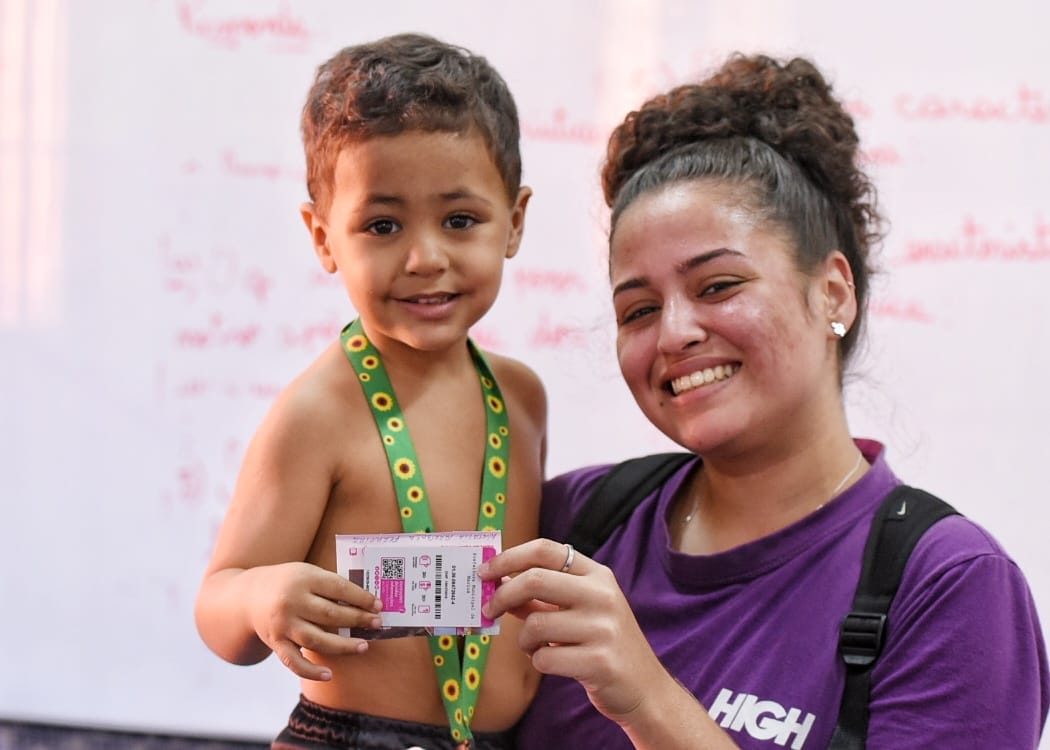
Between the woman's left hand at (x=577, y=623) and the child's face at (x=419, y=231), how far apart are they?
1.12ft

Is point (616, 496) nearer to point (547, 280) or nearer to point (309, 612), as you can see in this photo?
point (309, 612)

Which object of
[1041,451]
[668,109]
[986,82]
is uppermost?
[986,82]

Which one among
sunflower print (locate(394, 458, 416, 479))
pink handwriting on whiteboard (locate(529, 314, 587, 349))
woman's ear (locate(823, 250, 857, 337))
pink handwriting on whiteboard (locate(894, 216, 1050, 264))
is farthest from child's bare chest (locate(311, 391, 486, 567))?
pink handwriting on whiteboard (locate(894, 216, 1050, 264))

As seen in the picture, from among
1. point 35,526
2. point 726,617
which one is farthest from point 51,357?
point 726,617

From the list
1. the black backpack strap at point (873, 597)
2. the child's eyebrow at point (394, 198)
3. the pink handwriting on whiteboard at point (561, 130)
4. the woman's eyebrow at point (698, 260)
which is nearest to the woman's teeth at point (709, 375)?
the woman's eyebrow at point (698, 260)

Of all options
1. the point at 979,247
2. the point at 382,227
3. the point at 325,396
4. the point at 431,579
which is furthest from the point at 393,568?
the point at 979,247

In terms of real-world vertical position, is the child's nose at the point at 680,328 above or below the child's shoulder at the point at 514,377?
above

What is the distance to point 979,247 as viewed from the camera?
1.88m

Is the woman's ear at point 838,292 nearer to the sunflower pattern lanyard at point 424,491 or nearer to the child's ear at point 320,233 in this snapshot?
the sunflower pattern lanyard at point 424,491

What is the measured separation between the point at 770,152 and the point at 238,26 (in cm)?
122

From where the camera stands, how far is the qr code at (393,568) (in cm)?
96

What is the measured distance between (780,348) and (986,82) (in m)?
1.02

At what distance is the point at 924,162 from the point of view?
6.28ft

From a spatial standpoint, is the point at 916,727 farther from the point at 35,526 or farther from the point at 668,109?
the point at 35,526
